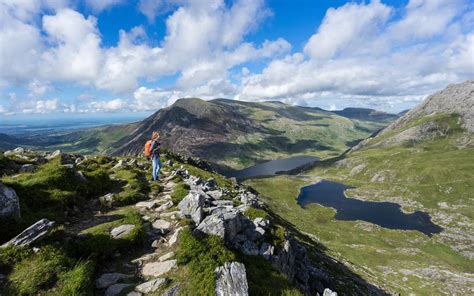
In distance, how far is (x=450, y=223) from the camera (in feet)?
515

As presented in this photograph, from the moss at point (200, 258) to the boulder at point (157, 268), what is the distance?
415 millimetres

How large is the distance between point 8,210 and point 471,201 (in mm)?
249522

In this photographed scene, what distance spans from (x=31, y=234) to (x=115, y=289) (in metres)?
4.58

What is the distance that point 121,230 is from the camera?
14.6 metres

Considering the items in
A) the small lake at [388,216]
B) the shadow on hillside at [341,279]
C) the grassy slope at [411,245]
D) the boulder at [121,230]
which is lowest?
the small lake at [388,216]

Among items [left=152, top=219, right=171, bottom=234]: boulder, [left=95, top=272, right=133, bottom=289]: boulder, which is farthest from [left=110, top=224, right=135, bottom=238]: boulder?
[left=95, top=272, right=133, bottom=289]: boulder

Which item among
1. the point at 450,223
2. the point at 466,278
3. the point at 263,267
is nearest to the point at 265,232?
the point at 263,267

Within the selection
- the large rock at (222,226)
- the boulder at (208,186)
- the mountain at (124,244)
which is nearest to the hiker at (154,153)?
the boulder at (208,186)

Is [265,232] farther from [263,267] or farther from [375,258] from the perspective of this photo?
[375,258]

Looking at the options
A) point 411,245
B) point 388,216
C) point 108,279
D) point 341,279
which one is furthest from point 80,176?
point 388,216

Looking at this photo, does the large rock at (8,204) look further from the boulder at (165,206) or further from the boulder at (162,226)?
the boulder at (165,206)

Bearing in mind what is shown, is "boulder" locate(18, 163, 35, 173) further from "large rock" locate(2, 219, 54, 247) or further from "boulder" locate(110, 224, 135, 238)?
"large rock" locate(2, 219, 54, 247)

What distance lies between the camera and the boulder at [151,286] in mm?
10938

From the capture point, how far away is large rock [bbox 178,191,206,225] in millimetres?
16888
